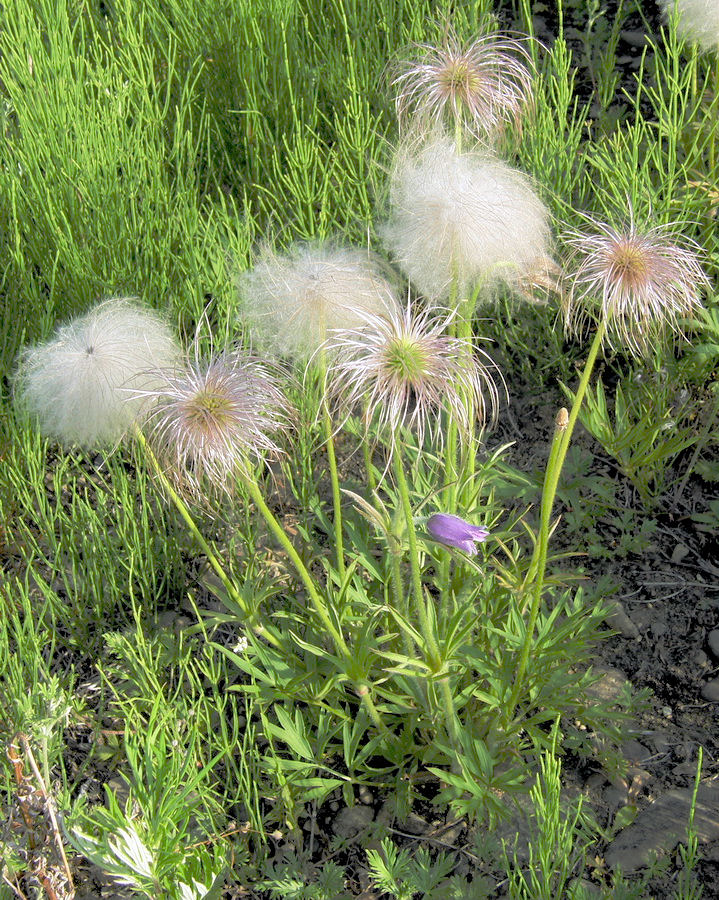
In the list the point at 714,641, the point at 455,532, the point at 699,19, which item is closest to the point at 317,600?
the point at 455,532

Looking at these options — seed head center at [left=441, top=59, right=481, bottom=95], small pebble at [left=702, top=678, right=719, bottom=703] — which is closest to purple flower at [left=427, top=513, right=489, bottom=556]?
seed head center at [left=441, top=59, right=481, bottom=95]

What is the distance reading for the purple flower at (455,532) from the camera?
142cm

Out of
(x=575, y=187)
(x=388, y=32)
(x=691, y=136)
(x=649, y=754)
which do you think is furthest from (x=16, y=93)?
(x=649, y=754)

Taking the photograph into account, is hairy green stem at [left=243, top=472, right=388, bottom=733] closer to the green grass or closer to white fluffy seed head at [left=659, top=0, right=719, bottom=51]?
the green grass

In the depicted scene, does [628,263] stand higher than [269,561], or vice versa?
[628,263]

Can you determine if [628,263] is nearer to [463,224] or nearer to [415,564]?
[463,224]

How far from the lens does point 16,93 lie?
8.66 feet

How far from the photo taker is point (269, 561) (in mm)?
2443

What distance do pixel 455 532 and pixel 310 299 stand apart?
52 cm

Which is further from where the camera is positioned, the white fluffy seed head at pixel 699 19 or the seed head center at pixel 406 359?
the white fluffy seed head at pixel 699 19

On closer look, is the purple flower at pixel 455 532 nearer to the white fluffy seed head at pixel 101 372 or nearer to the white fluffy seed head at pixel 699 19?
the white fluffy seed head at pixel 101 372

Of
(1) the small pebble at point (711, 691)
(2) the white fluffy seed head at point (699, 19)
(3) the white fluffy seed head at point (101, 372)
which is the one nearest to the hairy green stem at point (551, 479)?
(1) the small pebble at point (711, 691)

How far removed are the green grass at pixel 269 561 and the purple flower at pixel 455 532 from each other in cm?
5

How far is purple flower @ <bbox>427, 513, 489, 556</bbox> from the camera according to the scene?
142cm
